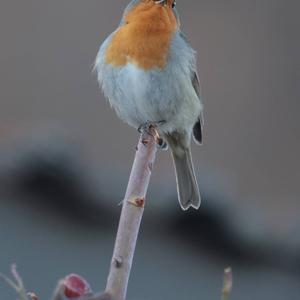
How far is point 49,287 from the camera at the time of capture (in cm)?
376

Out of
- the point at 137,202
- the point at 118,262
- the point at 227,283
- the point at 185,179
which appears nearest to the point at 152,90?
the point at 185,179

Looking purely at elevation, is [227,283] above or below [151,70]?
below

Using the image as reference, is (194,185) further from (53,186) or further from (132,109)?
(53,186)

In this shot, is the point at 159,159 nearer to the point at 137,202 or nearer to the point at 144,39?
the point at 144,39

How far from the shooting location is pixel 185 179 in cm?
352

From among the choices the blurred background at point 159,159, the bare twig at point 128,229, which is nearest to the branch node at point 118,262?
the bare twig at point 128,229

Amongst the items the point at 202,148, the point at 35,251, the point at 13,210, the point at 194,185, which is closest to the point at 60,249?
the point at 35,251

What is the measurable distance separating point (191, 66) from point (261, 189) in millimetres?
1170

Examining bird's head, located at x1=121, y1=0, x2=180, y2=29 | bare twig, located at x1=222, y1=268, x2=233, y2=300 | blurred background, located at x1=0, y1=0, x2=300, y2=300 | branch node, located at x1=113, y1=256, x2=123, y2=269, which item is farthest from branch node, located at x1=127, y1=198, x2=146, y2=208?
blurred background, located at x1=0, y1=0, x2=300, y2=300

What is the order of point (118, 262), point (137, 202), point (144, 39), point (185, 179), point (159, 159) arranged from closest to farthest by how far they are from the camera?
point (118, 262), point (137, 202), point (144, 39), point (185, 179), point (159, 159)

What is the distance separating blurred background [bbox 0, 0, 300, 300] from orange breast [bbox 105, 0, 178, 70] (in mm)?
1175

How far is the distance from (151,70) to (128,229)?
1.88 metres

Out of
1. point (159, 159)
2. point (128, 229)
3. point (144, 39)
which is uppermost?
point (159, 159)

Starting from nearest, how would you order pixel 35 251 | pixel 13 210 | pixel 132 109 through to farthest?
pixel 132 109
pixel 35 251
pixel 13 210
